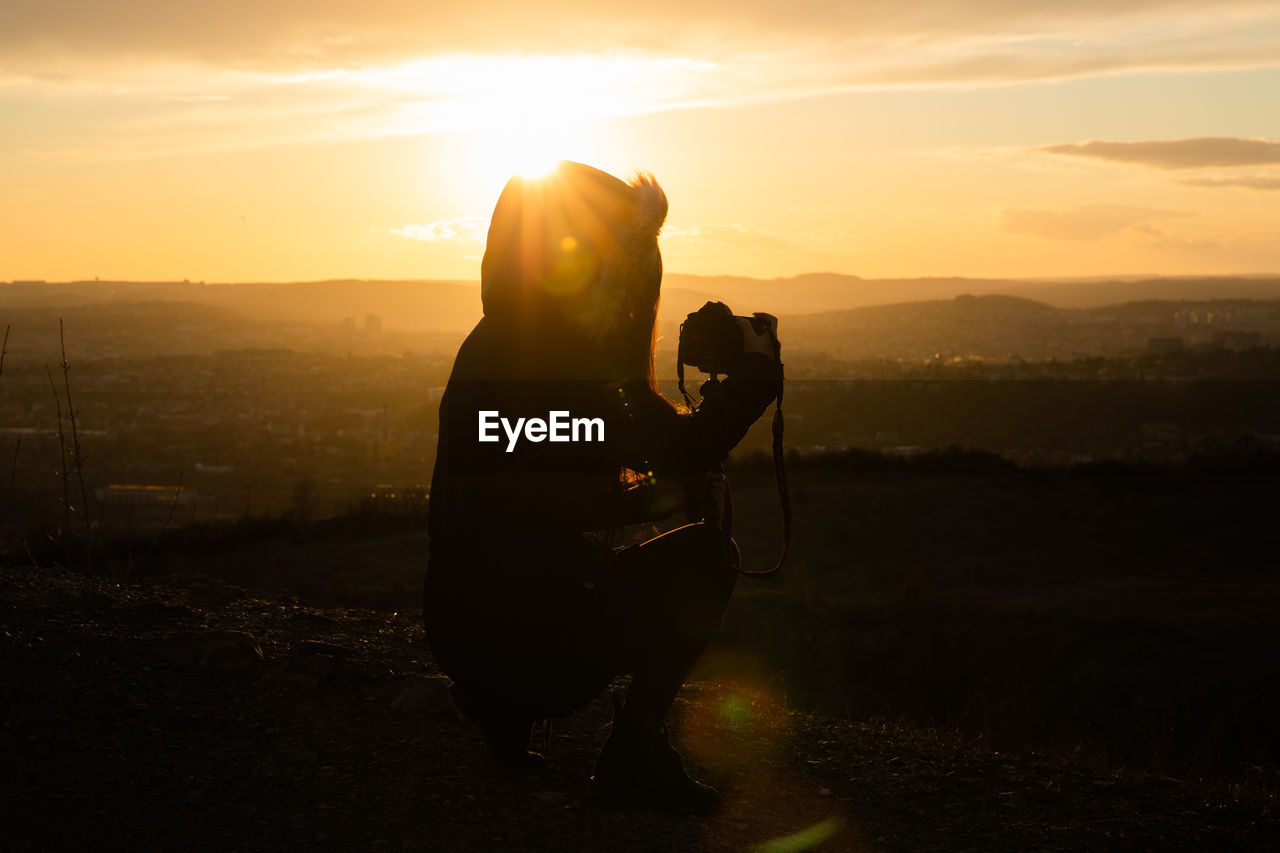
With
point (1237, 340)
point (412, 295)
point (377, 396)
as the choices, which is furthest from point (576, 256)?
point (412, 295)

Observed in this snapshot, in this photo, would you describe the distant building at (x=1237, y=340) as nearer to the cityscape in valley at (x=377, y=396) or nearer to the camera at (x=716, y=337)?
the cityscape in valley at (x=377, y=396)

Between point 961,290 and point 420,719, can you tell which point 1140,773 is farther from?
point 961,290

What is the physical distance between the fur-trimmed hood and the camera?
0.21m

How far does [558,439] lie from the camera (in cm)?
286

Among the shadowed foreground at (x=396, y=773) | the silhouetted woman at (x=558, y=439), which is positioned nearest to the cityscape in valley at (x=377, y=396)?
the shadowed foreground at (x=396, y=773)

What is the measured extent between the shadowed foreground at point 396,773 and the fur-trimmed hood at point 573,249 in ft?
5.28

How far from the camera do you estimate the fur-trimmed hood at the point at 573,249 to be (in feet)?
9.64

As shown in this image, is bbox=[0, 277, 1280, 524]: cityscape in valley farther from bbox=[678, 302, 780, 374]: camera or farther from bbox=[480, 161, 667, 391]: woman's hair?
bbox=[678, 302, 780, 374]: camera

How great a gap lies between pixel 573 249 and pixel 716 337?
0.49 metres

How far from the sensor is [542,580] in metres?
2.93

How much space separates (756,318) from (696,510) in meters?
0.65

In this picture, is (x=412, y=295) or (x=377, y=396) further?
(x=412, y=295)

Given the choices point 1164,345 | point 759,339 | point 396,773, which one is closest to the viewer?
point 759,339

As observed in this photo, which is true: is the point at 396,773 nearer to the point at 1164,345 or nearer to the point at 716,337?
the point at 716,337
